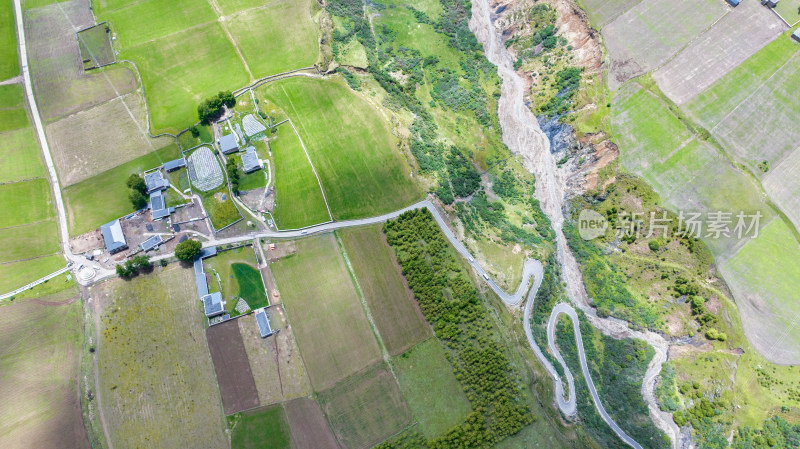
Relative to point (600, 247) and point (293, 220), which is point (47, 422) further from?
point (600, 247)

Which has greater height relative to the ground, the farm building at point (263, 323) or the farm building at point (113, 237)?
the farm building at point (113, 237)

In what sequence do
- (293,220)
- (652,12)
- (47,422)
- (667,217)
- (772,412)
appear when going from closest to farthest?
1. (47,422)
2. (772,412)
3. (293,220)
4. (667,217)
5. (652,12)

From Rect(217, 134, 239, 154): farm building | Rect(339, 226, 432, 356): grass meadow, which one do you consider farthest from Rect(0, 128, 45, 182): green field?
Rect(339, 226, 432, 356): grass meadow

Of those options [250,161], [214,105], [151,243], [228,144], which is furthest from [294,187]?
[151,243]

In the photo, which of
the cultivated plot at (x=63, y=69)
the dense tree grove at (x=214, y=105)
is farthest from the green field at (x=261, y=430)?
the cultivated plot at (x=63, y=69)

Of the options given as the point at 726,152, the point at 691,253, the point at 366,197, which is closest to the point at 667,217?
the point at 691,253

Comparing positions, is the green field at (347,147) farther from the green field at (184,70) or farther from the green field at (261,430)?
the green field at (261,430)

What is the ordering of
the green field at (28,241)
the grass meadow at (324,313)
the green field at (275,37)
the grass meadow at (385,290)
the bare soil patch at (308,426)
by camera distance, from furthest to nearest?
1. the green field at (275,37)
2. the green field at (28,241)
3. the grass meadow at (385,290)
4. the grass meadow at (324,313)
5. the bare soil patch at (308,426)
